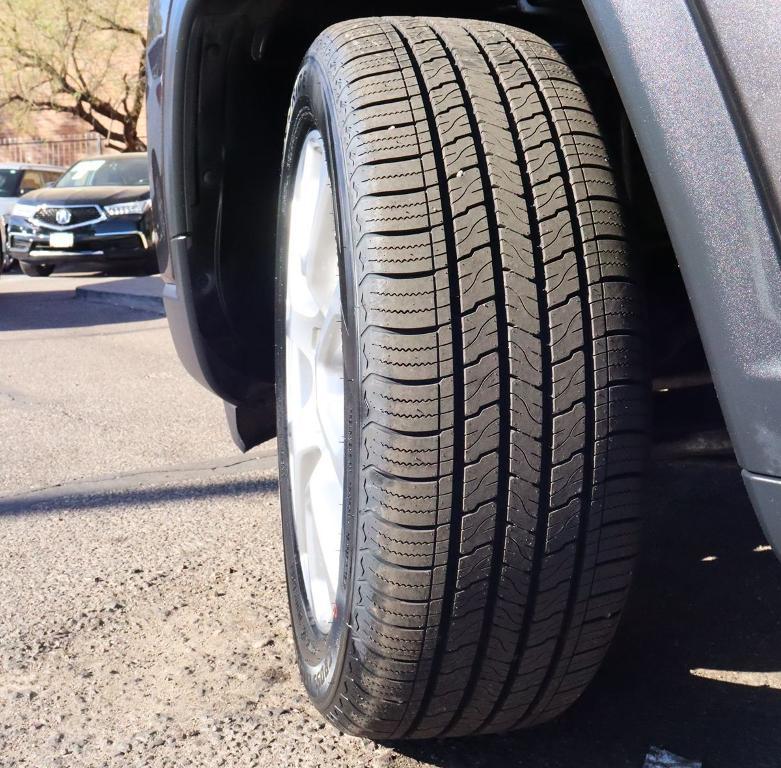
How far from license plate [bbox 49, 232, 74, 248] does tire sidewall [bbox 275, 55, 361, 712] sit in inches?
370

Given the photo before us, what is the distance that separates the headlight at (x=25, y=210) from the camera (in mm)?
10898

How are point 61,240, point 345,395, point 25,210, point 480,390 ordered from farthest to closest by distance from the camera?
point 25,210 → point 61,240 → point 345,395 → point 480,390

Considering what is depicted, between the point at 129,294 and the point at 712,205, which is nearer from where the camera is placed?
the point at 712,205

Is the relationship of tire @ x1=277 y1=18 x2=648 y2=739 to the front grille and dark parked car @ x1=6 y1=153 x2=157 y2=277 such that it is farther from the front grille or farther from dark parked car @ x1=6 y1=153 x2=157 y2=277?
the front grille

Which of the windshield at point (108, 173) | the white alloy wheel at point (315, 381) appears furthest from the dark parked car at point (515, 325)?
the windshield at point (108, 173)

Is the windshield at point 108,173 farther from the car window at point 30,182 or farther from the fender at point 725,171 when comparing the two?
the fender at point 725,171

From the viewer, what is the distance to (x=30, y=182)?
13.6 meters

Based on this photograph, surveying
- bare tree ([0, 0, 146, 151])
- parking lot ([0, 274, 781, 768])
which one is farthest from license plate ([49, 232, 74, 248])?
bare tree ([0, 0, 146, 151])

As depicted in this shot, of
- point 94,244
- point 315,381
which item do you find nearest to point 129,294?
point 94,244

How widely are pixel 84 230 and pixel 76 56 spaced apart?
13203 millimetres

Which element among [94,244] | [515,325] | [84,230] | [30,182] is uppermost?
[515,325]

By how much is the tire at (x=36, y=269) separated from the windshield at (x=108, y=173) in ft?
4.08

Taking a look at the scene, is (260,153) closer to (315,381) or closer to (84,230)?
(315,381)

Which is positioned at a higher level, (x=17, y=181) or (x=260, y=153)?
(x=260, y=153)
